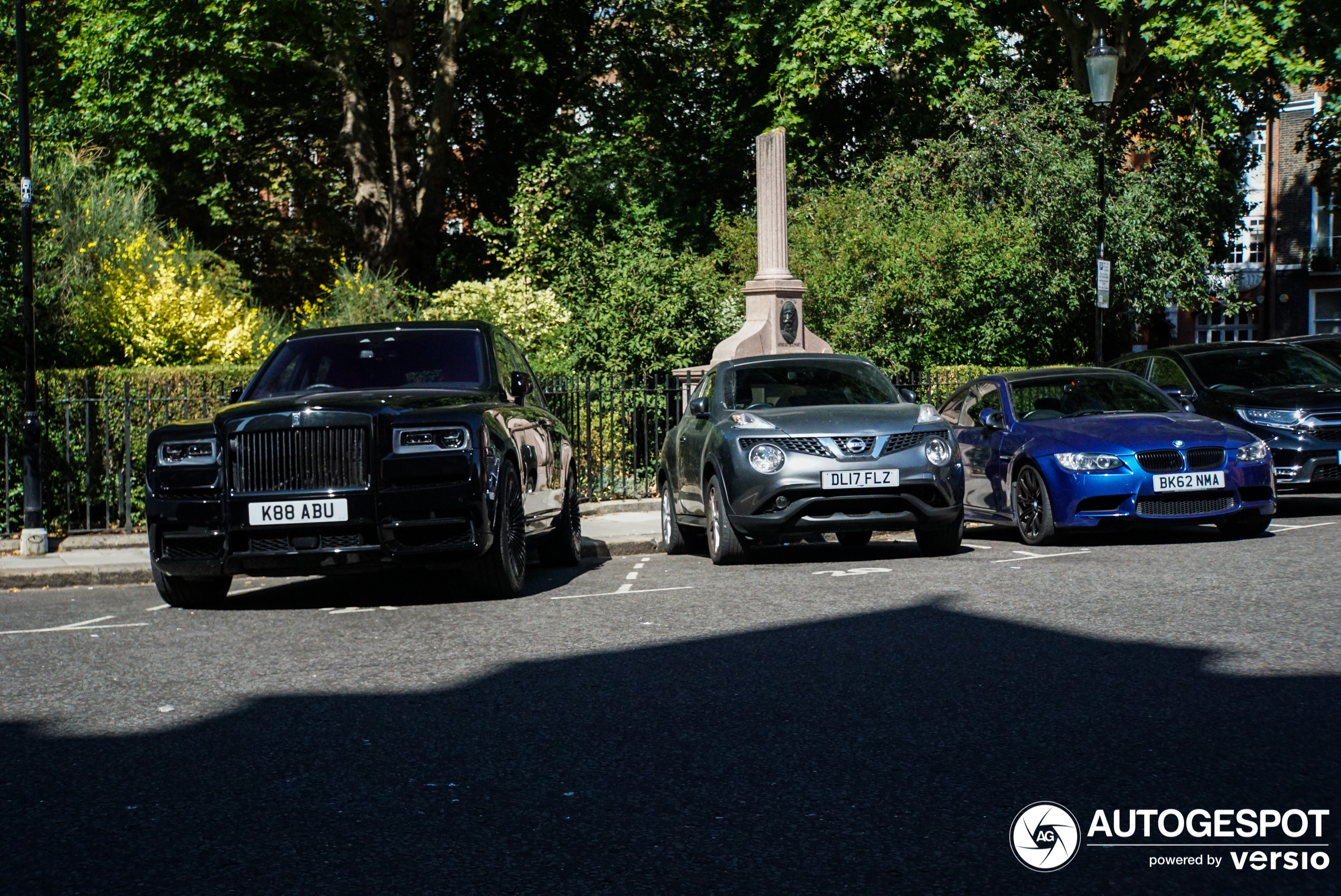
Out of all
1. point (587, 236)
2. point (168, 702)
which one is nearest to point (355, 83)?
point (587, 236)

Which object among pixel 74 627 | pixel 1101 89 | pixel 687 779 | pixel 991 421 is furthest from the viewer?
pixel 1101 89

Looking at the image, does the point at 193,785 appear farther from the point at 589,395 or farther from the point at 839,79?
the point at 839,79

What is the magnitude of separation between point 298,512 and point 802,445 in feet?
12.3

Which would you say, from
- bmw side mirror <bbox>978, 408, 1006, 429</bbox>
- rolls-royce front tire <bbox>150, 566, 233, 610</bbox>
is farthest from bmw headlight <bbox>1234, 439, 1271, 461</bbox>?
rolls-royce front tire <bbox>150, 566, 233, 610</bbox>

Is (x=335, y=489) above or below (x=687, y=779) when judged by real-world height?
above

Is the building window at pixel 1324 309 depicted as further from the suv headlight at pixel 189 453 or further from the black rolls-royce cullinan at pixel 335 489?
the suv headlight at pixel 189 453

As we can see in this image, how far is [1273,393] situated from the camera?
14.5 metres

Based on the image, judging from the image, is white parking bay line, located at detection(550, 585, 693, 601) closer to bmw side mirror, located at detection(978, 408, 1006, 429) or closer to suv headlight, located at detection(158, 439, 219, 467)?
suv headlight, located at detection(158, 439, 219, 467)

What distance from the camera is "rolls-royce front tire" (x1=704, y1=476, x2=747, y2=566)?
445 inches

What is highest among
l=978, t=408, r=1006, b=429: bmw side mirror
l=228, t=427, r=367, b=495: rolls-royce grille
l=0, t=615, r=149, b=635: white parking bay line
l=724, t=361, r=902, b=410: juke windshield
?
l=724, t=361, r=902, b=410: juke windshield

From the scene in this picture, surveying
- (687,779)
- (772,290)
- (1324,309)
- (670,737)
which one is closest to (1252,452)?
(670,737)

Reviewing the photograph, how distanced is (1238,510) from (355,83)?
813 inches

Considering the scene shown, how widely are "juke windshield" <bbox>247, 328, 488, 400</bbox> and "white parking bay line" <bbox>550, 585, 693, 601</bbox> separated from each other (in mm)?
1616

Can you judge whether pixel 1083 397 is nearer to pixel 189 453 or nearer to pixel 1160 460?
pixel 1160 460
